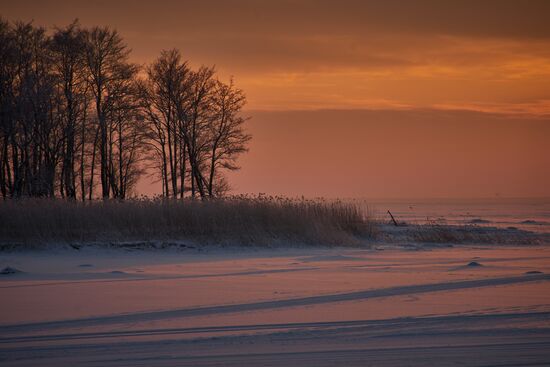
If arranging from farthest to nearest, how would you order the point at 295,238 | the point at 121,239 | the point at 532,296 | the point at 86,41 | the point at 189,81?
the point at 189,81 → the point at 86,41 → the point at 295,238 → the point at 121,239 → the point at 532,296

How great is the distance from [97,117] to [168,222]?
17251 millimetres

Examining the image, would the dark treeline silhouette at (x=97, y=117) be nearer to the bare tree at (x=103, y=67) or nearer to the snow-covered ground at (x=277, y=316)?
the bare tree at (x=103, y=67)

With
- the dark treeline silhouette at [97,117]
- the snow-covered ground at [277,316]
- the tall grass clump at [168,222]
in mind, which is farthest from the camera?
the dark treeline silhouette at [97,117]

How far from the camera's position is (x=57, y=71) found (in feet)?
121

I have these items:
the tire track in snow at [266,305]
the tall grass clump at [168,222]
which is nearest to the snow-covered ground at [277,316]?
the tire track in snow at [266,305]

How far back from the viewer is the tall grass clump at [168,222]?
20.7 metres

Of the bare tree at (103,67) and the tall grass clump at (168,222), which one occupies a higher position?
the bare tree at (103,67)

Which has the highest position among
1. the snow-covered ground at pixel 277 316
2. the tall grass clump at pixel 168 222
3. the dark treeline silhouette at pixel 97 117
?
the dark treeline silhouette at pixel 97 117

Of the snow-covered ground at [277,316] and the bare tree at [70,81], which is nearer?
the snow-covered ground at [277,316]

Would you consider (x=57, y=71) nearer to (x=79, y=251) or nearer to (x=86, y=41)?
(x=86, y=41)

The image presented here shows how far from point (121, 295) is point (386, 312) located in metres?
4.26

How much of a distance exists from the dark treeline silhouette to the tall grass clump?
13.5 m

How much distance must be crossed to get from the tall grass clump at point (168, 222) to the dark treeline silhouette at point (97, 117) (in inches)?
532

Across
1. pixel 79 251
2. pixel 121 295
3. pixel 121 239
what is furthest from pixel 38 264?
pixel 121 295
